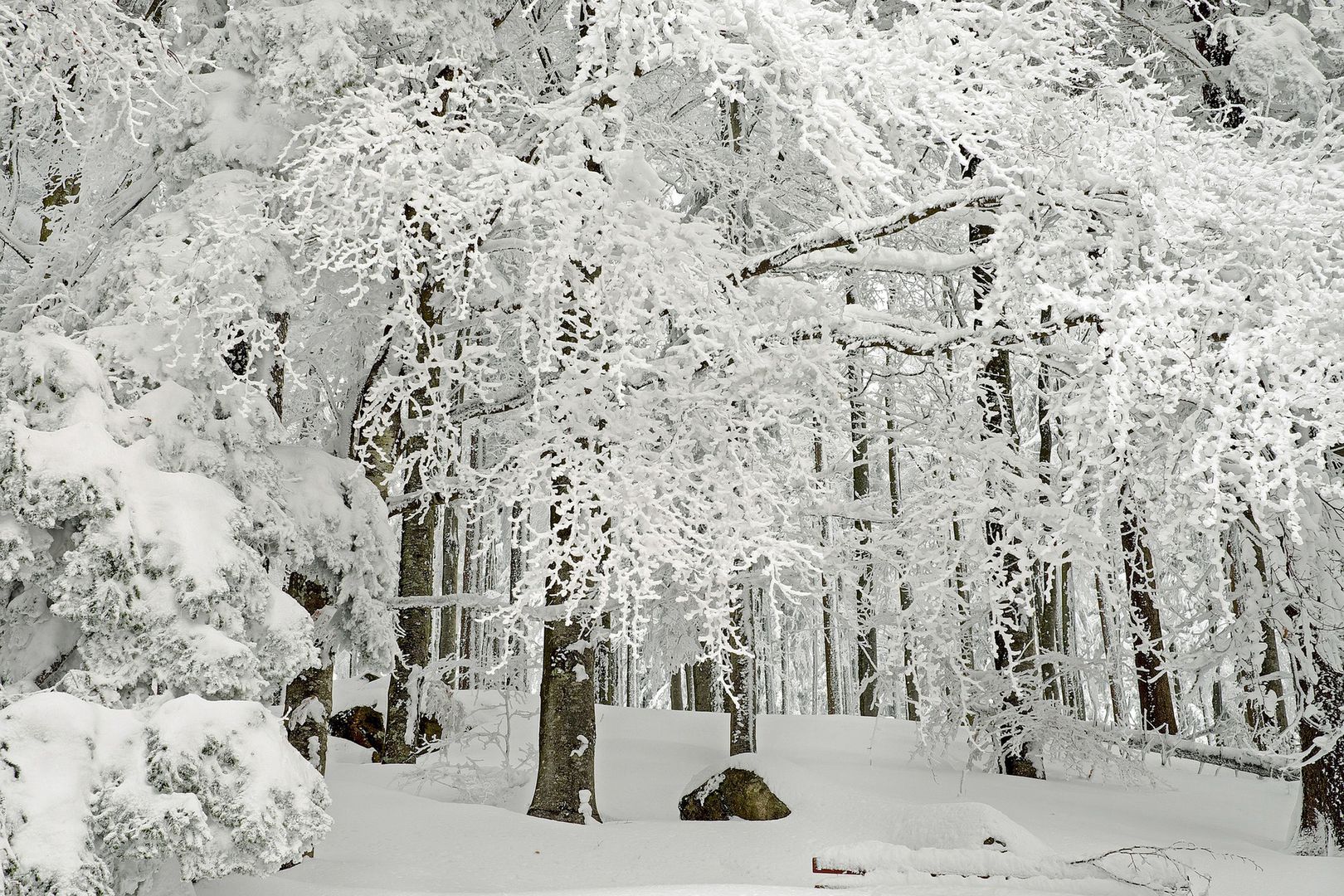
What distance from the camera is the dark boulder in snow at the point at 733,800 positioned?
32.6 ft

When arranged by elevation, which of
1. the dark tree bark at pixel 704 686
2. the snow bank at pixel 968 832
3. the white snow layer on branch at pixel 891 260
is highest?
the white snow layer on branch at pixel 891 260

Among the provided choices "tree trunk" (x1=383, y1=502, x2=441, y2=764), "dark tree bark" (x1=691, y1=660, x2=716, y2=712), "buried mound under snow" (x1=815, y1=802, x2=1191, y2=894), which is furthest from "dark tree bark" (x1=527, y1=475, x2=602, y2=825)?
"dark tree bark" (x1=691, y1=660, x2=716, y2=712)

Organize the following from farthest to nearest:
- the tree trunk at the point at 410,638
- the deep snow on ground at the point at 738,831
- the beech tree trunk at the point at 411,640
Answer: the tree trunk at the point at 410,638 < the beech tree trunk at the point at 411,640 < the deep snow on ground at the point at 738,831

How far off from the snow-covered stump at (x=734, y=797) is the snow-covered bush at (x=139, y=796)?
19.6 ft

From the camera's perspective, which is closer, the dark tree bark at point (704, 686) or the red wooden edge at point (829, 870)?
the red wooden edge at point (829, 870)

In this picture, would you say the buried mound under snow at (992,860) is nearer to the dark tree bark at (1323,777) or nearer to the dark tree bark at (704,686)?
the dark tree bark at (1323,777)

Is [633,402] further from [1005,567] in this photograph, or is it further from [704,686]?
[704,686]

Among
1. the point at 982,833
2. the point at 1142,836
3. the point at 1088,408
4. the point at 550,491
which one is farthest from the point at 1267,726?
the point at 550,491

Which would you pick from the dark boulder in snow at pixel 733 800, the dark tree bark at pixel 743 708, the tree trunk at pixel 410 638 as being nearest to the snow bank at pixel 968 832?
the dark boulder in snow at pixel 733 800

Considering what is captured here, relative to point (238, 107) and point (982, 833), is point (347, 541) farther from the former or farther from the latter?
point (982, 833)

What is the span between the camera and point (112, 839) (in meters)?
4.16

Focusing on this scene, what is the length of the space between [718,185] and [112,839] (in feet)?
25.8

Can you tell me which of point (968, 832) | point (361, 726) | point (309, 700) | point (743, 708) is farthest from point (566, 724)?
point (361, 726)

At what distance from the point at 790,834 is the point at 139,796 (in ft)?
19.5
